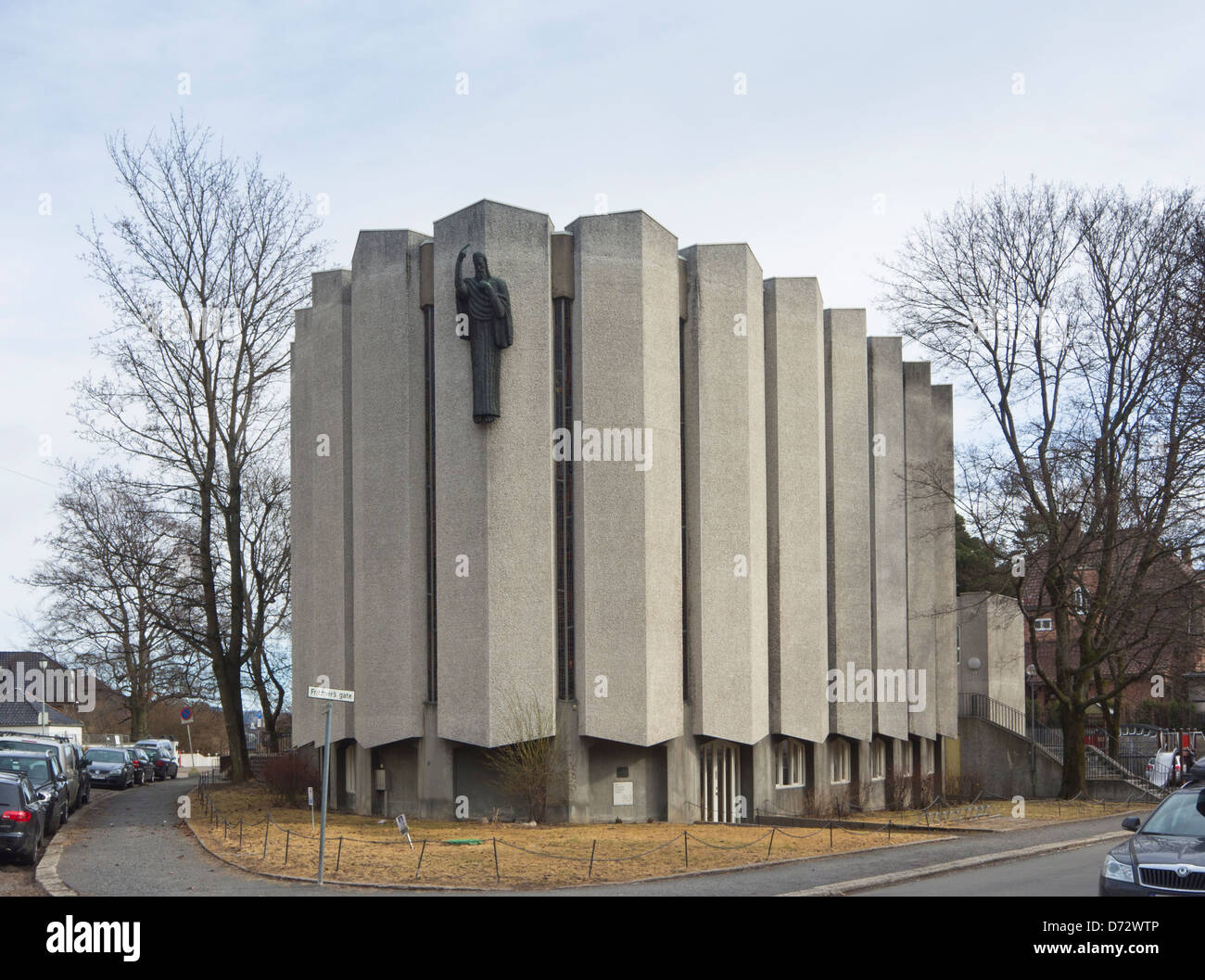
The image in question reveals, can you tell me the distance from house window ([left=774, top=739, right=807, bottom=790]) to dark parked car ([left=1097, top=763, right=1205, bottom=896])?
1781 centimetres

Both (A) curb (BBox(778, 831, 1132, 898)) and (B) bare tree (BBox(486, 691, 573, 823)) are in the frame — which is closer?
(A) curb (BBox(778, 831, 1132, 898))

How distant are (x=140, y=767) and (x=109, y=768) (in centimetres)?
355

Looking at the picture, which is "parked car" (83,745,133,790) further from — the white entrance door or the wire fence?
the white entrance door

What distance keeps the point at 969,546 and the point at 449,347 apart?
38.3 m

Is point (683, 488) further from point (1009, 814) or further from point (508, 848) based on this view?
point (1009, 814)

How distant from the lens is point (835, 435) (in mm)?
34094

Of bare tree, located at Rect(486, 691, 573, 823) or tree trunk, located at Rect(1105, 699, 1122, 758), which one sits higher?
bare tree, located at Rect(486, 691, 573, 823)

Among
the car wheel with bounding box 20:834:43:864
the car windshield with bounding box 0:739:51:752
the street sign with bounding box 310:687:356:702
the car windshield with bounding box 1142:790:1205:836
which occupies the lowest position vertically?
the car wheel with bounding box 20:834:43:864

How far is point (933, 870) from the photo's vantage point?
1888cm

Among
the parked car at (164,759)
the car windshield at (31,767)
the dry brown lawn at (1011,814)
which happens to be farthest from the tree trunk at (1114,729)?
the parked car at (164,759)

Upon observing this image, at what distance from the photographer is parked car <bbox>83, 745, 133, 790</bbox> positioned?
42.9 metres

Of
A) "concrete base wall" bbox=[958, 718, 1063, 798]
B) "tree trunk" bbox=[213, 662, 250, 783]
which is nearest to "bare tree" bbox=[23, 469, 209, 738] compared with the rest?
"tree trunk" bbox=[213, 662, 250, 783]
